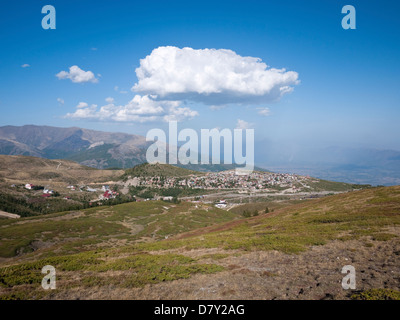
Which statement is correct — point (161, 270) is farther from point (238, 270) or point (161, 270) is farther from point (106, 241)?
point (106, 241)

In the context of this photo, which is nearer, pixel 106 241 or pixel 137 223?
pixel 106 241

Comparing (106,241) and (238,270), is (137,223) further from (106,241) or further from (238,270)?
(238,270)

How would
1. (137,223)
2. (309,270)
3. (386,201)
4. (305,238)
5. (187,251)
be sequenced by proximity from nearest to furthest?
(309,270) < (305,238) < (187,251) < (386,201) < (137,223)
